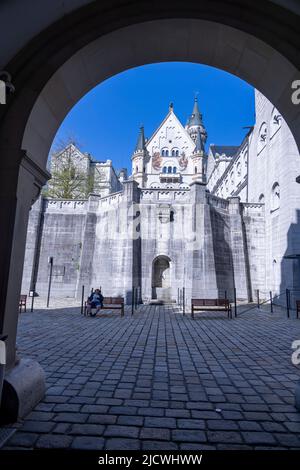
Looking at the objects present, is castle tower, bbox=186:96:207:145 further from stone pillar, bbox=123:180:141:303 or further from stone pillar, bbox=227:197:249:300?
stone pillar, bbox=123:180:141:303

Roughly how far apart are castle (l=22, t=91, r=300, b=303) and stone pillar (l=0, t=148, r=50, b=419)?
14890 millimetres

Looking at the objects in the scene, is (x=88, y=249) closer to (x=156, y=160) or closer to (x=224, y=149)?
(x=156, y=160)

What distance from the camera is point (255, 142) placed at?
79.3ft

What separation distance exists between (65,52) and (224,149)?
5317 centimetres

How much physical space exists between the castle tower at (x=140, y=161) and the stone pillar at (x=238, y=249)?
23.2 m

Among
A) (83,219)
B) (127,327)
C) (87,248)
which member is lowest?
(127,327)

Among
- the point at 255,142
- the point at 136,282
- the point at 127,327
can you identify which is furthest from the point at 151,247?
the point at 255,142

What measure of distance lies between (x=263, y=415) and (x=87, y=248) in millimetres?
18825

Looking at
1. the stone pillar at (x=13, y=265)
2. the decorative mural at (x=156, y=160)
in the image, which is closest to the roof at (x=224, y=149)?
the decorative mural at (x=156, y=160)

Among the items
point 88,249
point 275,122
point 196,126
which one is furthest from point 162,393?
point 196,126

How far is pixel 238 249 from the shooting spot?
2123 cm
